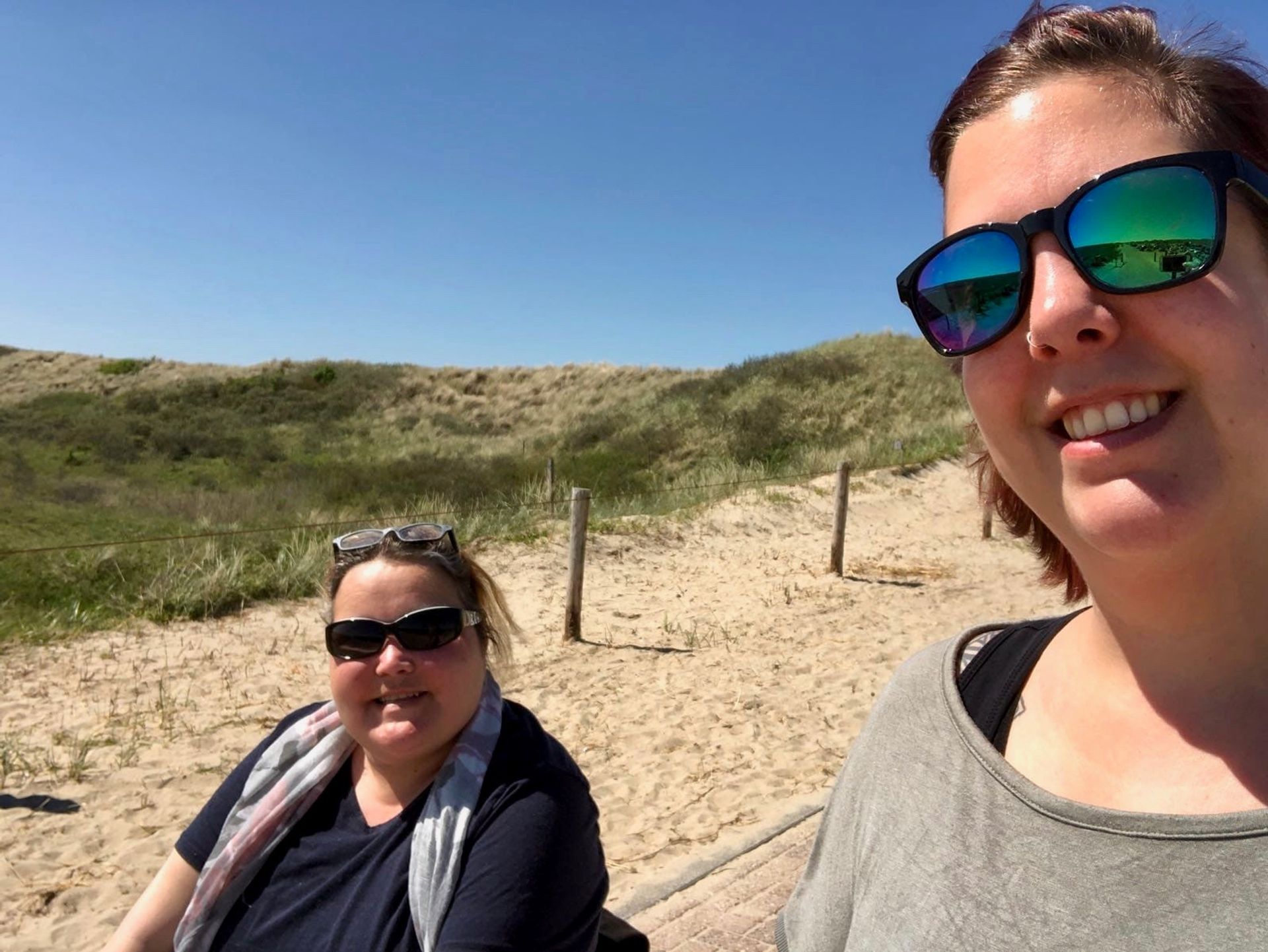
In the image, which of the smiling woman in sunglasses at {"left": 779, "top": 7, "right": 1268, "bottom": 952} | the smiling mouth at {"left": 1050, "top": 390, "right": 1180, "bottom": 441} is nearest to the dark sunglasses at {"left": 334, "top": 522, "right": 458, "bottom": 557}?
the smiling woman in sunglasses at {"left": 779, "top": 7, "right": 1268, "bottom": 952}

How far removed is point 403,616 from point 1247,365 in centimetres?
195

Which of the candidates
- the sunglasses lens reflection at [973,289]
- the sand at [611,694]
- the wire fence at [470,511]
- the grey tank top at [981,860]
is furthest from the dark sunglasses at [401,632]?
the wire fence at [470,511]

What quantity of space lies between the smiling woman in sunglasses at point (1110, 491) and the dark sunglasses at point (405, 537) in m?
1.59

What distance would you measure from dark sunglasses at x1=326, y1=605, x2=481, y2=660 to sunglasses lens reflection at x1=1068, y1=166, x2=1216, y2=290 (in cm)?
180

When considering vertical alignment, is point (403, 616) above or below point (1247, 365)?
below

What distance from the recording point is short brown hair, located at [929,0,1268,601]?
0.95 metres

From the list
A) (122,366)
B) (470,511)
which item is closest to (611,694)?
(470,511)

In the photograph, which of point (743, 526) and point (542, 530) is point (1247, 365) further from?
point (743, 526)

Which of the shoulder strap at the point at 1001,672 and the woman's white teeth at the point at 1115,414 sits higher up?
the woman's white teeth at the point at 1115,414

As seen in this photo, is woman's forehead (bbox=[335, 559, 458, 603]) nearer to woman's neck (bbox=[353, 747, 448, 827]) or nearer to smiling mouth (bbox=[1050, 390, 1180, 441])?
woman's neck (bbox=[353, 747, 448, 827])

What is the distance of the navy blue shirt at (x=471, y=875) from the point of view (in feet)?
6.30

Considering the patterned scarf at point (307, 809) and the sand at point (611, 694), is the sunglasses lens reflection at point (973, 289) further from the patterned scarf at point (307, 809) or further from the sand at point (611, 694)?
the sand at point (611, 694)

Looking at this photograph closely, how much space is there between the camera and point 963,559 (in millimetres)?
12273

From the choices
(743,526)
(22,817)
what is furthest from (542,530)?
(22,817)
